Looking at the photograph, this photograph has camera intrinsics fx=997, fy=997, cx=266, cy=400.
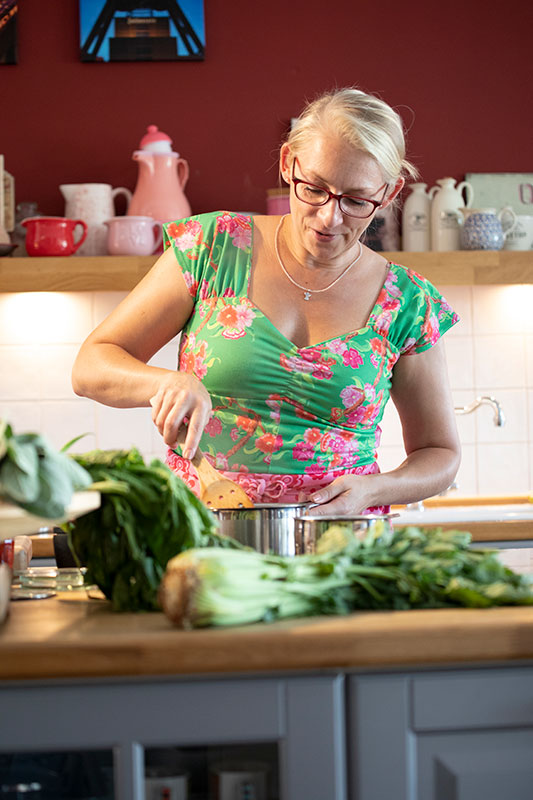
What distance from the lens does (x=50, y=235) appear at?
2.95 meters

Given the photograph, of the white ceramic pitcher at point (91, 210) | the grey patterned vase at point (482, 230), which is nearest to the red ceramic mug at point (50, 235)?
the white ceramic pitcher at point (91, 210)

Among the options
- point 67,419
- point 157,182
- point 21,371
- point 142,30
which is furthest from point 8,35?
point 67,419

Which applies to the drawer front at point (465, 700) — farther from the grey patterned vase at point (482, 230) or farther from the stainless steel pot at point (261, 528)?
the grey patterned vase at point (482, 230)

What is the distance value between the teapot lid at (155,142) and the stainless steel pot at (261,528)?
2.05m

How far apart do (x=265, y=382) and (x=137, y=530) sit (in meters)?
0.62

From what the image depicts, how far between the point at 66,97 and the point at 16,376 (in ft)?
3.07

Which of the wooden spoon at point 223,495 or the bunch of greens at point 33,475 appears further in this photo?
the wooden spoon at point 223,495

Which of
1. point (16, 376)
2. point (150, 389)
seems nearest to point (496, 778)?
point (150, 389)

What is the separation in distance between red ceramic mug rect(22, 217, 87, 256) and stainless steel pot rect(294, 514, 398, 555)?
1947 millimetres

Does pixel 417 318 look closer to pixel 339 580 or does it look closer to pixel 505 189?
pixel 339 580

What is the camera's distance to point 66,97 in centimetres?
328

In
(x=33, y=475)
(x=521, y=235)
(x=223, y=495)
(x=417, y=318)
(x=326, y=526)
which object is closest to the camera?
(x=33, y=475)

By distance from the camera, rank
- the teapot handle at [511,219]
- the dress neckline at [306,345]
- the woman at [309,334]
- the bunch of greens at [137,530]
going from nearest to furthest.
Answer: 1. the bunch of greens at [137,530]
2. the woman at [309,334]
3. the dress neckline at [306,345]
4. the teapot handle at [511,219]

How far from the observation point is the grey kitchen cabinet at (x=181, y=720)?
94 cm
